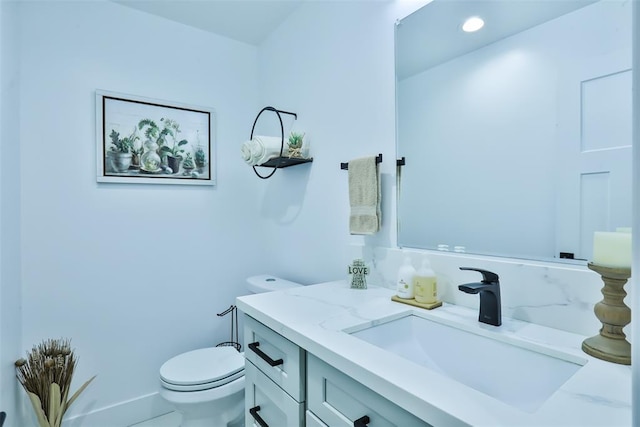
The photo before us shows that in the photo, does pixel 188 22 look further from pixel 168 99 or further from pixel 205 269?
pixel 205 269

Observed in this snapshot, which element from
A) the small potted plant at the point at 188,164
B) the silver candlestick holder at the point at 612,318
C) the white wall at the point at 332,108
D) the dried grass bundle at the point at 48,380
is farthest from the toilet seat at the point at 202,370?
the silver candlestick holder at the point at 612,318

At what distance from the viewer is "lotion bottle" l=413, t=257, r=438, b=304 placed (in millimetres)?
1083

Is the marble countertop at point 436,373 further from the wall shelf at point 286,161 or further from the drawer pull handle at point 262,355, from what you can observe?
the wall shelf at point 286,161

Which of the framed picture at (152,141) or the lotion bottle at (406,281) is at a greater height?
the framed picture at (152,141)

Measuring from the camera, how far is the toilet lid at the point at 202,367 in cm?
154

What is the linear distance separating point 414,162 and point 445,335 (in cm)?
65

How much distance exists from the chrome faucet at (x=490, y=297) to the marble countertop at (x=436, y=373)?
2 cm

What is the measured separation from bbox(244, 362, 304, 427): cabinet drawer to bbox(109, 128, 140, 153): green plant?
4.75ft

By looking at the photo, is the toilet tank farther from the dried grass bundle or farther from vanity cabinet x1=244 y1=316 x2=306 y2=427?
the dried grass bundle

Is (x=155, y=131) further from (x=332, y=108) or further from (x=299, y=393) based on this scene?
(x=299, y=393)

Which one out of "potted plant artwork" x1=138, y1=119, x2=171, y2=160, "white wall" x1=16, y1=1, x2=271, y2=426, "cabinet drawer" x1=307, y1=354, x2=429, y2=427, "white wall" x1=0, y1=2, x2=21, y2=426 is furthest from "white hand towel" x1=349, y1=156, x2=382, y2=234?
"white wall" x1=0, y1=2, x2=21, y2=426

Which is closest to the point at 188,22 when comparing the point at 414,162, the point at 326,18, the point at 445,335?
the point at 326,18

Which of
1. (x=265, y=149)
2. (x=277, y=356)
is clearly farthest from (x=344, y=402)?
(x=265, y=149)

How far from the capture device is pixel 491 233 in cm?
106
